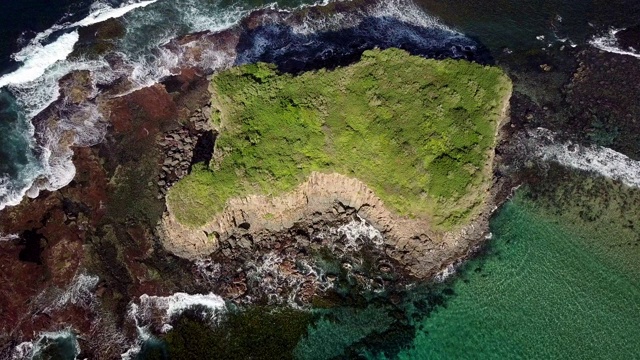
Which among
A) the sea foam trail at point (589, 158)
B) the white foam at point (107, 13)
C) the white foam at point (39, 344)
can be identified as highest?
the white foam at point (107, 13)

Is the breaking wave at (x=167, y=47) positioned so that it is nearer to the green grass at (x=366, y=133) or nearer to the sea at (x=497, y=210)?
the sea at (x=497, y=210)

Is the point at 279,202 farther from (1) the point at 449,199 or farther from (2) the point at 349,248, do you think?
(1) the point at 449,199

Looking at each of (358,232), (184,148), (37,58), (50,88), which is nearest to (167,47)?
(50,88)

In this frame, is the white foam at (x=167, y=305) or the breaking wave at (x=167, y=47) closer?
the white foam at (x=167, y=305)

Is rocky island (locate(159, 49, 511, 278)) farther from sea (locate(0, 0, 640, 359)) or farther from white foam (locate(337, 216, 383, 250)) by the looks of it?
sea (locate(0, 0, 640, 359))

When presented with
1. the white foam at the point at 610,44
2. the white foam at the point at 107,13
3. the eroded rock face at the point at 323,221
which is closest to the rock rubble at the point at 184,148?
the eroded rock face at the point at 323,221

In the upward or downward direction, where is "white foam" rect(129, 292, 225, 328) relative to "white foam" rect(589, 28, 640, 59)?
downward

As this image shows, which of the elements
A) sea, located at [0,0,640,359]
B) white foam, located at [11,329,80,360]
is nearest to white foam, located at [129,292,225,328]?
white foam, located at [11,329,80,360]
